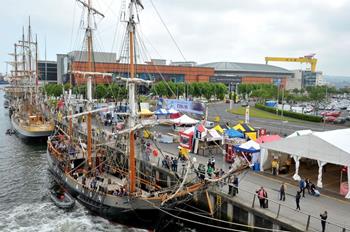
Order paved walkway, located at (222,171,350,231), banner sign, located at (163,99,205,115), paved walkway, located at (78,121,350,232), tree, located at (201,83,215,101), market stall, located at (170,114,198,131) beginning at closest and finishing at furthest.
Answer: paved walkway, located at (78,121,350,232) < paved walkway, located at (222,171,350,231) < market stall, located at (170,114,198,131) < banner sign, located at (163,99,205,115) < tree, located at (201,83,215,101)

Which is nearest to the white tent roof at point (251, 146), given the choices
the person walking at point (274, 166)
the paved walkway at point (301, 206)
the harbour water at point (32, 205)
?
the person walking at point (274, 166)

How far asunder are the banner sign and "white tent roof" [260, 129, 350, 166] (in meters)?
29.2

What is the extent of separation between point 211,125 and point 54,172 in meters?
25.0

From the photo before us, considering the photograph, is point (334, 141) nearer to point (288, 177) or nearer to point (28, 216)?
point (288, 177)

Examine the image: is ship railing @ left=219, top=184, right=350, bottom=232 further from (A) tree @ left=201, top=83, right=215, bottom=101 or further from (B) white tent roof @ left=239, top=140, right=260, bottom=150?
(A) tree @ left=201, top=83, right=215, bottom=101

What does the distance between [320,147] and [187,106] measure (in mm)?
35213

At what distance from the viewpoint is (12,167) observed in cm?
3972

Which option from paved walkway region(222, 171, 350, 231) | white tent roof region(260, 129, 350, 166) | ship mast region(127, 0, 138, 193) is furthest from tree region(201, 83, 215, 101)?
ship mast region(127, 0, 138, 193)

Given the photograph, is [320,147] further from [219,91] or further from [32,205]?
[219,91]

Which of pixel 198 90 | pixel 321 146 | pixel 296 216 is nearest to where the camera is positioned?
pixel 296 216

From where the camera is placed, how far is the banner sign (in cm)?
5606

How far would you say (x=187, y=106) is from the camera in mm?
58188

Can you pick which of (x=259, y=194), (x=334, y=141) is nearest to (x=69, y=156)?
(x=259, y=194)

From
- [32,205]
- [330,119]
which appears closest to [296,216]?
[32,205]
